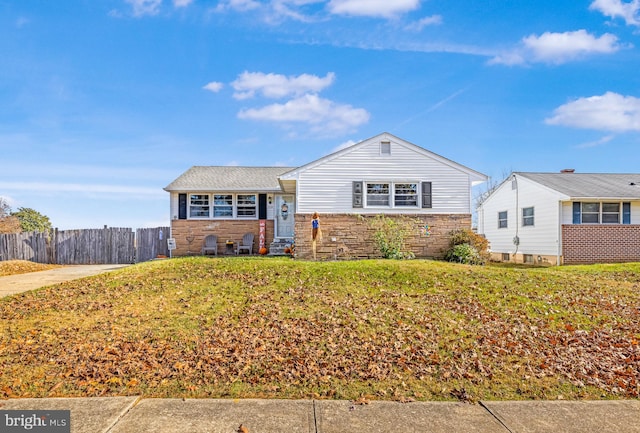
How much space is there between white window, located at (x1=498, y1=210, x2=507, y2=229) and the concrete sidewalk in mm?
20146

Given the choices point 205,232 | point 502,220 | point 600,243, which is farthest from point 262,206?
point 600,243

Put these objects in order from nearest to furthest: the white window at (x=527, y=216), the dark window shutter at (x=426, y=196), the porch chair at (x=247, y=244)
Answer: the dark window shutter at (x=426, y=196), the porch chair at (x=247, y=244), the white window at (x=527, y=216)

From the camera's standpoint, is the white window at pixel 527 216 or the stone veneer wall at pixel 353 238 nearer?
the stone veneer wall at pixel 353 238

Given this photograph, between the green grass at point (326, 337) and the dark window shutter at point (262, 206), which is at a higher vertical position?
the dark window shutter at point (262, 206)

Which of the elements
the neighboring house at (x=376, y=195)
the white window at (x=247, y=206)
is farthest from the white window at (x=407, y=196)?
the white window at (x=247, y=206)

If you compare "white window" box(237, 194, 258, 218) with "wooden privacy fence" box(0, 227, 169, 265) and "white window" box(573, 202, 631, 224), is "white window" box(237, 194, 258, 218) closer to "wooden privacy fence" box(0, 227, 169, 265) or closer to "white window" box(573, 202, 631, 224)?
"wooden privacy fence" box(0, 227, 169, 265)

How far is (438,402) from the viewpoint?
16.3 ft

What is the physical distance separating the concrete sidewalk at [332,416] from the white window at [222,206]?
53.6ft

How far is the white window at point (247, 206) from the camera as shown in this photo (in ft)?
69.9

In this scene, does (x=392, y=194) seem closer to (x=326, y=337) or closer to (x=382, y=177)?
(x=382, y=177)

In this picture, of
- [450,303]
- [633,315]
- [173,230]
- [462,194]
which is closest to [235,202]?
[173,230]

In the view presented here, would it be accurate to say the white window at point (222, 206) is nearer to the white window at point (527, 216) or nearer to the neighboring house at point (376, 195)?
the neighboring house at point (376, 195)

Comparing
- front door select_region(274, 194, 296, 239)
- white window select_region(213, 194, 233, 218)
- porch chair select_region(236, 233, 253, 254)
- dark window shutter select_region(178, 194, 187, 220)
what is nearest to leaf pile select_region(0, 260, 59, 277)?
dark window shutter select_region(178, 194, 187, 220)

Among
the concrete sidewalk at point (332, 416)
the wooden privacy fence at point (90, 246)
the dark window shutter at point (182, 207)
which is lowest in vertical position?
the concrete sidewalk at point (332, 416)
